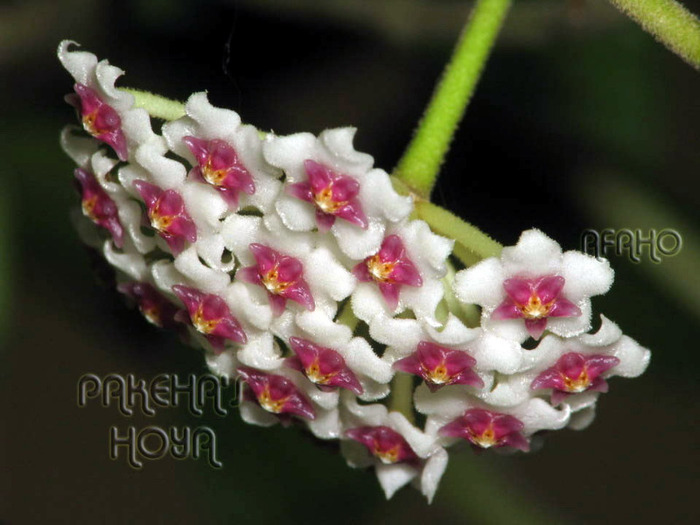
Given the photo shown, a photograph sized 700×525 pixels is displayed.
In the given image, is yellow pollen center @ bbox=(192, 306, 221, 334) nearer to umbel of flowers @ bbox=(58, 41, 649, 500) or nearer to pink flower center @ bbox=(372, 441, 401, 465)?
umbel of flowers @ bbox=(58, 41, 649, 500)

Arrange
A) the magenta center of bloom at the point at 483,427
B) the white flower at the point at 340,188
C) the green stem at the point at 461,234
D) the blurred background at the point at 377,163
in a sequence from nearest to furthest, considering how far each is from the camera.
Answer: the white flower at the point at 340,188 → the green stem at the point at 461,234 → the magenta center of bloom at the point at 483,427 → the blurred background at the point at 377,163

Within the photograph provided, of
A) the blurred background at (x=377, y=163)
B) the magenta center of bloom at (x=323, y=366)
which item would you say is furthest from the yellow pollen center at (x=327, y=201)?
the blurred background at (x=377, y=163)

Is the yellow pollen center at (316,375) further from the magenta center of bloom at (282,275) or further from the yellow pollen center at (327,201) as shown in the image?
the yellow pollen center at (327,201)

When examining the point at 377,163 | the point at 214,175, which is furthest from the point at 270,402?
the point at 377,163

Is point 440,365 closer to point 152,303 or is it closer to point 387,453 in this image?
point 387,453

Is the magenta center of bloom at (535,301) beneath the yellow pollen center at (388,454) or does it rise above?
above

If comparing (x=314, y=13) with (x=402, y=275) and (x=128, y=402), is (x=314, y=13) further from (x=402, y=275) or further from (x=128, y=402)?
(x=402, y=275)

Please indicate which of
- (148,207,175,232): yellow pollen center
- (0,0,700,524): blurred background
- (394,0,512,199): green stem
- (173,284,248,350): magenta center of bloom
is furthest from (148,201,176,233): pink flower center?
(0,0,700,524): blurred background

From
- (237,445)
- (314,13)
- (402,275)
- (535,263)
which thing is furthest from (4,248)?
(535,263)
